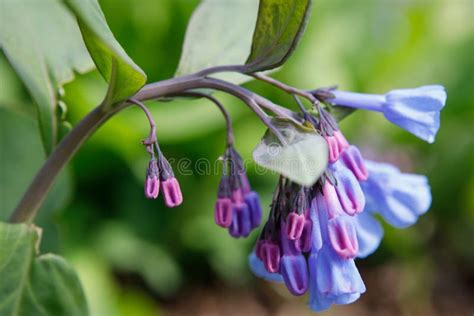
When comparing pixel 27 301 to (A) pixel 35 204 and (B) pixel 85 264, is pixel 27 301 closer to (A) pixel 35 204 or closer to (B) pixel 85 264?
(A) pixel 35 204

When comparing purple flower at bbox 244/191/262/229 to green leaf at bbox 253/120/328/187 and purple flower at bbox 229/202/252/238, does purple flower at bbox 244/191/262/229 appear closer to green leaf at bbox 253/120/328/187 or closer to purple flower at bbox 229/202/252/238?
purple flower at bbox 229/202/252/238

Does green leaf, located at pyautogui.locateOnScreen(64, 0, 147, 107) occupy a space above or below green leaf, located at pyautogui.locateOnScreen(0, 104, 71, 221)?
above

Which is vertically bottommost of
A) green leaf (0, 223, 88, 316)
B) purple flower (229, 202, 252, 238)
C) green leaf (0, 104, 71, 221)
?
green leaf (0, 104, 71, 221)

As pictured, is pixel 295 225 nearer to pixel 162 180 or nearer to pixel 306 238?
pixel 306 238

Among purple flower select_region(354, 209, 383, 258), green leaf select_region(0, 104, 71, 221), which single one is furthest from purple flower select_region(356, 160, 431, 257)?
green leaf select_region(0, 104, 71, 221)

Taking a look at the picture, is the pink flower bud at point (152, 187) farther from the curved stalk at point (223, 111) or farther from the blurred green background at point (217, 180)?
the blurred green background at point (217, 180)

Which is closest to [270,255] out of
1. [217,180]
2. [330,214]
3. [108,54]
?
[330,214]

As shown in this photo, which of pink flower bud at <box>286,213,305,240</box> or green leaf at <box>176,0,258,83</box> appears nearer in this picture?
pink flower bud at <box>286,213,305,240</box>
